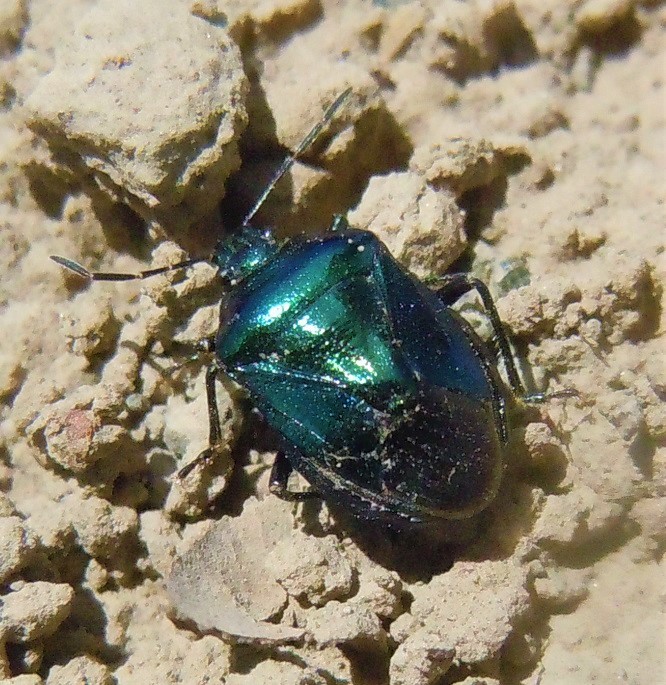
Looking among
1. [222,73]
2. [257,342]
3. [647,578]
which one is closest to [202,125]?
[222,73]

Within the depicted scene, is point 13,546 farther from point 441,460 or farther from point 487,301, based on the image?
point 487,301

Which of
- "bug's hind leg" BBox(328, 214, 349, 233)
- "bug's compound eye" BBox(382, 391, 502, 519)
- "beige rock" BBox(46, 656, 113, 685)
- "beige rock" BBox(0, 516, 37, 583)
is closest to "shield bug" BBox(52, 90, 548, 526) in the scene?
"bug's compound eye" BBox(382, 391, 502, 519)

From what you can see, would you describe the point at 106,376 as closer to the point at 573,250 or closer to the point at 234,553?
the point at 234,553

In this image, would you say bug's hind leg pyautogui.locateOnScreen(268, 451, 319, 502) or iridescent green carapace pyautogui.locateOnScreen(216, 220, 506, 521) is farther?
bug's hind leg pyautogui.locateOnScreen(268, 451, 319, 502)

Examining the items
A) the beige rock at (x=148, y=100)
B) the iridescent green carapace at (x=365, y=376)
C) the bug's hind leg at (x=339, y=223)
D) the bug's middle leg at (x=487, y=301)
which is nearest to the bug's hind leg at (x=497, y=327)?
the bug's middle leg at (x=487, y=301)

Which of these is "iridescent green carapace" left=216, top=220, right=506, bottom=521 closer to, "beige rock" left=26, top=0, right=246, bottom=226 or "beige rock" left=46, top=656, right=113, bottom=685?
"beige rock" left=26, top=0, right=246, bottom=226

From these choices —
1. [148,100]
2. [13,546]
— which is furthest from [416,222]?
[13,546]
